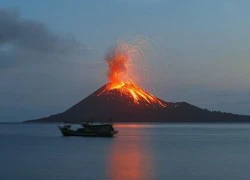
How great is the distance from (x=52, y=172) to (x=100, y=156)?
14414mm

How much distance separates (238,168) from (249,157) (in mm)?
10083

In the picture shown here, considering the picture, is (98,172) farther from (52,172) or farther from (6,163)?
(6,163)

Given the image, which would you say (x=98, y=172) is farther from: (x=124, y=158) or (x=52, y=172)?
(x=124, y=158)

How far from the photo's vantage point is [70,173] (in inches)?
1249

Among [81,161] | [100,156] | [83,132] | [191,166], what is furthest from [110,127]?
[191,166]

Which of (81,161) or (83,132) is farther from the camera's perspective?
(83,132)

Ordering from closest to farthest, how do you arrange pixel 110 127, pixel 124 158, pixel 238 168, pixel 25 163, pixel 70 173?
pixel 70 173 → pixel 238 168 → pixel 25 163 → pixel 124 158 → pixel 110 127

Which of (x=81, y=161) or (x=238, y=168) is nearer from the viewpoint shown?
(x=238, y=168)


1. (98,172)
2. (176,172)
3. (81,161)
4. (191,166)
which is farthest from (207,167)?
(81,161)

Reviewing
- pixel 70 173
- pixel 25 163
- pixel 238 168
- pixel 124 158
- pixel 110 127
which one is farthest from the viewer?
pixel 110 127

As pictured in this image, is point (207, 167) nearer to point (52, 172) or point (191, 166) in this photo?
point (191, 166)

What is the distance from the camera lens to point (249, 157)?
145ft

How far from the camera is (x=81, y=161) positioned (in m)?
40.6

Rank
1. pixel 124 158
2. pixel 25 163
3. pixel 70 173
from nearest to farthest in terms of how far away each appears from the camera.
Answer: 1. pixel 70 173
2. pixel 25 163
3. pixel 124 158
